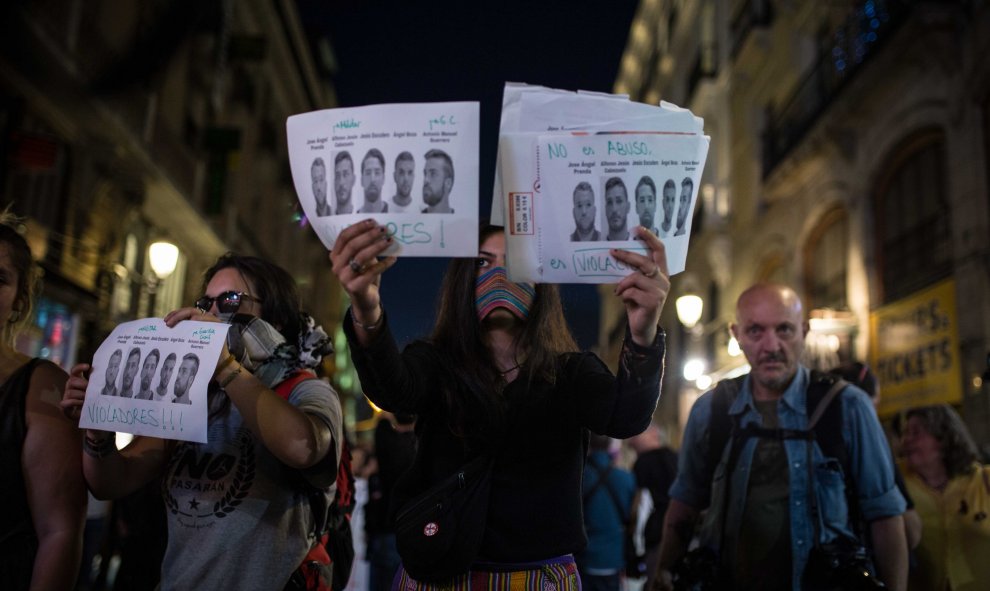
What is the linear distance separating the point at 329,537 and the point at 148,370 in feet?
2.84

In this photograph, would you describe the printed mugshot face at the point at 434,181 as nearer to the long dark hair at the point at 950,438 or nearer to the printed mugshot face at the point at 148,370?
the printed mugshot face at the point at 148,370

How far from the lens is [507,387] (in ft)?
7.83

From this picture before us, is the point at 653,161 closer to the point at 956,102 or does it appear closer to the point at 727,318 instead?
the point at 956,102

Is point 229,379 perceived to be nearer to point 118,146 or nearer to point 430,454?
point 430,454

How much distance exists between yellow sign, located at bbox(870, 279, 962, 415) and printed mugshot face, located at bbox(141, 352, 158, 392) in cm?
998

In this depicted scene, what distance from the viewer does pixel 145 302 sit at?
18422 millimetres

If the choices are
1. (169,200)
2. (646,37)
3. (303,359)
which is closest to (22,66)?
(169,200)

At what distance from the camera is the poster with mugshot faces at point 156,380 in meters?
2.31

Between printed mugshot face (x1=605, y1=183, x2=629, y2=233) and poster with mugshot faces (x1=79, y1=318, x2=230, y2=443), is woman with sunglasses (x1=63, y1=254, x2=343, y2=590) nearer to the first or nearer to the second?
poster with mugshot faces (x1=79, y1=318, x2=230, y2=443)

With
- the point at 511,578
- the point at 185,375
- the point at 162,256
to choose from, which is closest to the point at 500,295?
the point at 511,578

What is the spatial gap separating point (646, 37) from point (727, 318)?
71.1ft

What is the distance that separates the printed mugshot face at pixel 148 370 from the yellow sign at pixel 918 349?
32.8ft

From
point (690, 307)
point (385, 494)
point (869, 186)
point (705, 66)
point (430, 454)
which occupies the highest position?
point (705, 66)

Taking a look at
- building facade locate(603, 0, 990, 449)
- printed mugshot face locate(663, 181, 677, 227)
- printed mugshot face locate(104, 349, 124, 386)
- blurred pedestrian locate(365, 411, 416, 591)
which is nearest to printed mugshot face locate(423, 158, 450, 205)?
printed mugshot face locate(663, 181, 677, 227)
